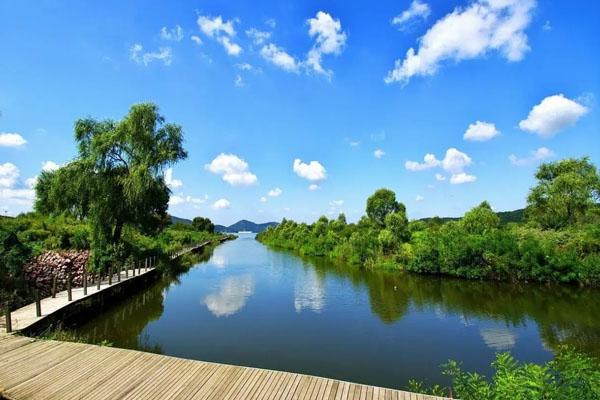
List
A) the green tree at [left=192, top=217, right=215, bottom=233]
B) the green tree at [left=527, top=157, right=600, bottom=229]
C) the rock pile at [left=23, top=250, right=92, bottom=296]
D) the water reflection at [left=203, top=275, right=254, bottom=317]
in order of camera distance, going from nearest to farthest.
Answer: the rock pile at [left=23, top=250, right=92, bottom=296] → the water reflection at [left=203, top=275, right=254, bottom=317] → the green tree at [left=527, top=157, right=600, bottom=229] → the green tree at [left=192, top=217, right=215, bottom=233]

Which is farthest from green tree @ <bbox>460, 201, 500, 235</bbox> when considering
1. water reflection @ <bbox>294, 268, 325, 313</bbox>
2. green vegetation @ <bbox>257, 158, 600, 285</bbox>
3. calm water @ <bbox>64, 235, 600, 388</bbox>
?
water reflection @ <bbox>294, 268, 325, 313</bbox>

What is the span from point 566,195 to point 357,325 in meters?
27.2

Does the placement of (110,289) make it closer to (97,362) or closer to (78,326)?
(78,326)

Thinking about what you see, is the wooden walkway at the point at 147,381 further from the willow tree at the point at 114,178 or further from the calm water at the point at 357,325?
the willow tree at the point at 114,178

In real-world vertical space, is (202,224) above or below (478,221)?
above

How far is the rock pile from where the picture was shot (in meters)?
14.7

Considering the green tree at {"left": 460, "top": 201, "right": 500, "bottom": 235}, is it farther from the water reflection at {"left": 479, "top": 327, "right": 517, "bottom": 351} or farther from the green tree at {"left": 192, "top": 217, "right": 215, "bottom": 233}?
the green tree at {"left": 192, "top": 217, "right": 215, "bottom": 233}

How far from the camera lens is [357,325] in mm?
12859

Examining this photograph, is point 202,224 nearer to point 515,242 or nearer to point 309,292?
point 309,292

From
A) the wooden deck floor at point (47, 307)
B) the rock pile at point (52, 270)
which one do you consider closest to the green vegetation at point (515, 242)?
the wooden deck floor at point (47, 307)

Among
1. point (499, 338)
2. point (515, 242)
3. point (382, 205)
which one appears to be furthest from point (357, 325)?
point (382, 205)

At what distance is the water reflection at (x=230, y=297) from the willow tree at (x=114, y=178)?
6.26 meters

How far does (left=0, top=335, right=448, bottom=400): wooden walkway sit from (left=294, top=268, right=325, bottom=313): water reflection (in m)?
8.80

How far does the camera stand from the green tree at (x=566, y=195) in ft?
96.5
